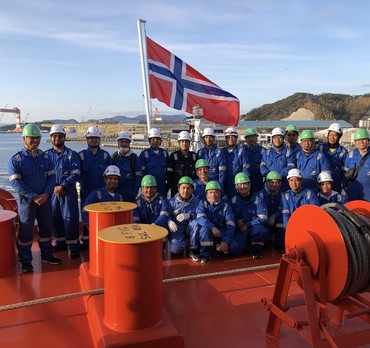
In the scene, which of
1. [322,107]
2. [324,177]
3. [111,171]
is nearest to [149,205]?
[111,171]

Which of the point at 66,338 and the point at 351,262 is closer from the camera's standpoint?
the point at 351,262

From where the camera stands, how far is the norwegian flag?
804 centimetres

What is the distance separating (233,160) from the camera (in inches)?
252

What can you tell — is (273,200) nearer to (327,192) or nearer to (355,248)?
(327,192)

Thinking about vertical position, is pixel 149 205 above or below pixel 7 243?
above

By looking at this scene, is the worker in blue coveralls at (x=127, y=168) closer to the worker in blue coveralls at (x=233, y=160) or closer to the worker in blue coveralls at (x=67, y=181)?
the worker in blue coveralls at (x=67, y=181)

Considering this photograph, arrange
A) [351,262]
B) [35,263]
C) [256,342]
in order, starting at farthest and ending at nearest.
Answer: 1. [35,263]
2. [256,342]
3. [351,262]

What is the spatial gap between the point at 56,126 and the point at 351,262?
4.13m

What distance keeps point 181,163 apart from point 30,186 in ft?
8.34

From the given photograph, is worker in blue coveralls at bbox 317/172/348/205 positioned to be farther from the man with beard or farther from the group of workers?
the man with beard

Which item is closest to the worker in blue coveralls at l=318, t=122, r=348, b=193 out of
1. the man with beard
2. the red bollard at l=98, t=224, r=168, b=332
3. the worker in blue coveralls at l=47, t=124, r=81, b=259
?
the man with beard

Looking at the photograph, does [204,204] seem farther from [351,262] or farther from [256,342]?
[351,262]

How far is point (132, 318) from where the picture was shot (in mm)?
2793

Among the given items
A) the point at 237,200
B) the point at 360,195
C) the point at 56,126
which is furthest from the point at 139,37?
the point at 360,195
